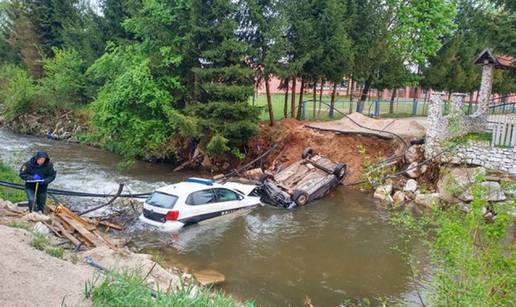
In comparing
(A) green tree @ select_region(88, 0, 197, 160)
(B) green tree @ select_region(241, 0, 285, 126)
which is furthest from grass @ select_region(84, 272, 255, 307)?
(B) green tree @ select_region(241, 0, 285, 126)

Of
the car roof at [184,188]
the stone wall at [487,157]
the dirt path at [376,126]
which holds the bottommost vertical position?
the car roof at [184,188]

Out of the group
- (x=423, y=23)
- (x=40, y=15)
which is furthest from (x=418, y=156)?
(x=40, y=15)

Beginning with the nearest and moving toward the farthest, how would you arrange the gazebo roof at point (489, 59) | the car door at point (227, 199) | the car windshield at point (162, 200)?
the car windshield at point (162, 200) → the car door at point (227, 199) → the gazebo roof at point (489, 59)

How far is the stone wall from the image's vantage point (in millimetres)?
16453

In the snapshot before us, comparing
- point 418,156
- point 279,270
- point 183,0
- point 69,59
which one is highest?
point 183,0

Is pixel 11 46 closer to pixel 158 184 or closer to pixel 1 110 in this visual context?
pixel 1 110

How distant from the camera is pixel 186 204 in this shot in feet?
44.2

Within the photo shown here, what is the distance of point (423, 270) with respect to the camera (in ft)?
37.0

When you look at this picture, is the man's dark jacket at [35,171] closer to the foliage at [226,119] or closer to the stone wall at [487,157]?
the foliage at [226,119]

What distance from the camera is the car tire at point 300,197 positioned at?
55.3 feet

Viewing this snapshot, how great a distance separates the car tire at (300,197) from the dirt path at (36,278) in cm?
1026

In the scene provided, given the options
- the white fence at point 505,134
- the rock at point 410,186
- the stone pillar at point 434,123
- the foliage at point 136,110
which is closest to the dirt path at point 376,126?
the stone pillar at point 434,123

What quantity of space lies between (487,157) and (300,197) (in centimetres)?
768

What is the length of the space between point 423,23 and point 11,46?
39.2 meters
